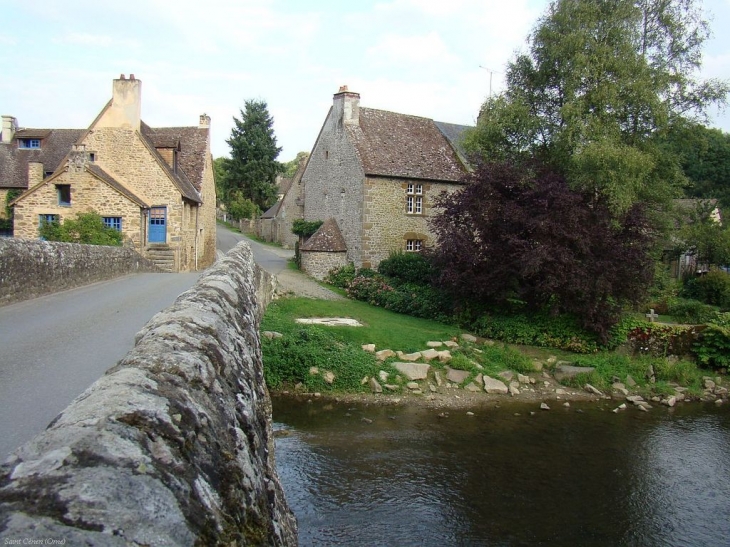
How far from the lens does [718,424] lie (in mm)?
15180

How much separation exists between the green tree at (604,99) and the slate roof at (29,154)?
25.8 metres

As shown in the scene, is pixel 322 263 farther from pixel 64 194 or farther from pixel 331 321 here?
pixel 64 194

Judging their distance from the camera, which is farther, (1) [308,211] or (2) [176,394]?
(1) [308,211]

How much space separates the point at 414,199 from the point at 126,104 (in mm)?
15491

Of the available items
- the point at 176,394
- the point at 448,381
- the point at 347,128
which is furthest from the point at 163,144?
the point at 176,394

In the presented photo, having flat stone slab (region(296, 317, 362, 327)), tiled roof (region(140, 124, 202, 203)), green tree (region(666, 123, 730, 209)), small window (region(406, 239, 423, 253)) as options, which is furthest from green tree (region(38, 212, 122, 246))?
green tree (region(666, 123, 730, 209))

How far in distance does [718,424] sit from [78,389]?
15.7 meters

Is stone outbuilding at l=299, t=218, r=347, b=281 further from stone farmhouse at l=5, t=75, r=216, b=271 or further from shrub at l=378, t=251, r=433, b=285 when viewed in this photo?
stone farmhouse at l=5, t=75, r=216, b=271

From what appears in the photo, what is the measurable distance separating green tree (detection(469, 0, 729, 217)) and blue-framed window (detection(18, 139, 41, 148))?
2794cm

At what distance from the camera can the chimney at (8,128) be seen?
37688 mm

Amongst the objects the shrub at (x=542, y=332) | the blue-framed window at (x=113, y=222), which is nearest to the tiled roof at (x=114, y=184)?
the blue-framed window at (x=113, y=222)

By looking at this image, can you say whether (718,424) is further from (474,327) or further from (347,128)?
(347,128)

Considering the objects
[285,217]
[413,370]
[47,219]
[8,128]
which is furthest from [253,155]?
[413,370]

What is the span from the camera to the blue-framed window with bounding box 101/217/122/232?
27.5 m
